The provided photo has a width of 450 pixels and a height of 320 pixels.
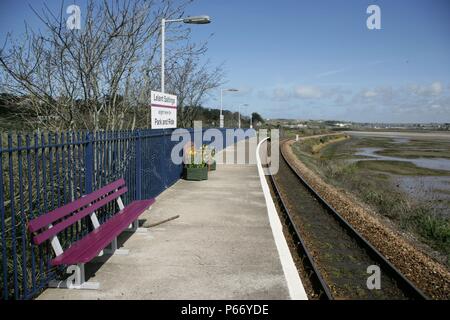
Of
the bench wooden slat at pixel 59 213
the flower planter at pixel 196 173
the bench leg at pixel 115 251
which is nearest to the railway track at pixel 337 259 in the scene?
the bench leg at pixel 115 251

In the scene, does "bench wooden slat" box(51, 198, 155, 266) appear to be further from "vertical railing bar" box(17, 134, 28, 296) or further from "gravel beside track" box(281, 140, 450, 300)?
"gravel beside track" box(281, 140, 450, 300)

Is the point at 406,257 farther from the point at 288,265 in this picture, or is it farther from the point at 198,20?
the point at 198,20

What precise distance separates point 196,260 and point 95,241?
4.99 ft

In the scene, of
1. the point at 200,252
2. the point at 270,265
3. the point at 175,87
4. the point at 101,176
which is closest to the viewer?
the point at 270,265

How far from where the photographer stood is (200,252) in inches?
245

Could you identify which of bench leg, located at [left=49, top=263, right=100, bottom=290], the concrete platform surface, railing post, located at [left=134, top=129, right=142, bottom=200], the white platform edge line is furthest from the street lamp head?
bench leg, located at [left=49, top=263, right=100, bottom=290]

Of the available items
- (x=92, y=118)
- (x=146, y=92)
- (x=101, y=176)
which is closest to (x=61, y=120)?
(x=92, y=118)

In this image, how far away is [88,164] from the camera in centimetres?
592

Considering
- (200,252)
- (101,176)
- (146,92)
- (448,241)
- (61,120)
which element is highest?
(146,92)

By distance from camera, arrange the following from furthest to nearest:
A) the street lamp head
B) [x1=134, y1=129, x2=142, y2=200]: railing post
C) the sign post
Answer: the street lamp head
the sign post
[x1=134, y1=129, x2=142, y2=200]: railing post

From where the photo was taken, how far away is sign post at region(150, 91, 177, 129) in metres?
10.0

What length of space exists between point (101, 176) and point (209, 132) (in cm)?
1547

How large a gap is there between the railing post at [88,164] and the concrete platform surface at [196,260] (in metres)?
1.05

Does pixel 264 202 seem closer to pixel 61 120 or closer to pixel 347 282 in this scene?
pixel 347 282
